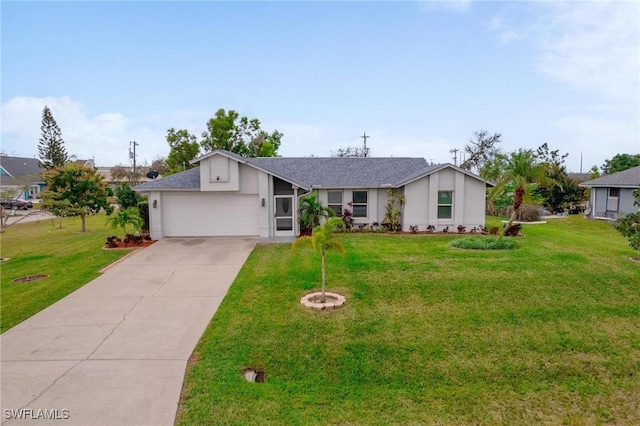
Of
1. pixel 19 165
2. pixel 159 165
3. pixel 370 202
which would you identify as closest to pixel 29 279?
pixel 370 202

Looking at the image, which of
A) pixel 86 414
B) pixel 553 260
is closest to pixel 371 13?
pixel 553 260

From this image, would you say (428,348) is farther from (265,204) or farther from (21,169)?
(21,169)

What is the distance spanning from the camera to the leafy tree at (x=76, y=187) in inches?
800

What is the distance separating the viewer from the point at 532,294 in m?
9.55

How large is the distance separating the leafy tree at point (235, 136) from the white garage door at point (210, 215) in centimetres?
2452

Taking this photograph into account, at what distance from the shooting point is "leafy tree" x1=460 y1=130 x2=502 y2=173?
1619 inches

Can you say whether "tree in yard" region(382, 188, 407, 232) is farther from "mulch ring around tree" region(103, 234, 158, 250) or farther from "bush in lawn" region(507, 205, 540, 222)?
"mulch ring around tree" region(103, 234, 158, 250)

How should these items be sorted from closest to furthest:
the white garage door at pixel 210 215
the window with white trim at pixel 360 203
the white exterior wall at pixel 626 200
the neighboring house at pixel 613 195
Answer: the white garage door at pixel 210 215 < the window with white trim at pixel 360 203 < the white exterior wall at pixel 626 200 < the neighboring house at pixel 613 195

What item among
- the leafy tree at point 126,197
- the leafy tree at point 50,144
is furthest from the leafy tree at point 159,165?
the leafy tree at point 126,197

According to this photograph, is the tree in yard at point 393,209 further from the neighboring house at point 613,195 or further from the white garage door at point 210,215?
the neighboring house at point 613,195

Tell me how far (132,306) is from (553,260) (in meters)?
12.8

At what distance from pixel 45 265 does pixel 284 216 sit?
9409 mm

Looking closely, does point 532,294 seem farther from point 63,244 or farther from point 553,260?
point 63,244

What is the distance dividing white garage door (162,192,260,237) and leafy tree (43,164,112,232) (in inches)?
239
